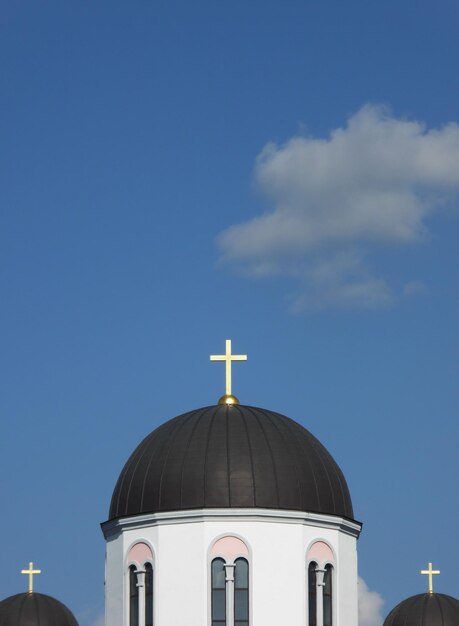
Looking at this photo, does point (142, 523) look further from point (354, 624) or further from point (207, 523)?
point (354, 624)

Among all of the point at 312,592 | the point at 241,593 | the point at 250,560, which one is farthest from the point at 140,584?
the point at 312,592

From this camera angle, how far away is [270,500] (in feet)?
158

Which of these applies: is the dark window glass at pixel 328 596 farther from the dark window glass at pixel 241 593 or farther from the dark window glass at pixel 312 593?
the dark window glass at pixel 241 593

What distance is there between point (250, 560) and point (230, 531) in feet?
2.65

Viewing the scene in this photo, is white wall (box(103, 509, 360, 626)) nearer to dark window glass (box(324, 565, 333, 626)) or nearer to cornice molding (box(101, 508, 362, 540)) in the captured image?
cornice molding (box(101, 508, 362, 540))

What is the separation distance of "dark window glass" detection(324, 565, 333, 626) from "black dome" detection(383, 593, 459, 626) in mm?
14770

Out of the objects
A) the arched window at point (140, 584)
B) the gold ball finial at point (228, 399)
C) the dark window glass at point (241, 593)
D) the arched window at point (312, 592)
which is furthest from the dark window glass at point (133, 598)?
the gold ball finial at point (228, 399)

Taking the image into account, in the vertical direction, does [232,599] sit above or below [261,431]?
below

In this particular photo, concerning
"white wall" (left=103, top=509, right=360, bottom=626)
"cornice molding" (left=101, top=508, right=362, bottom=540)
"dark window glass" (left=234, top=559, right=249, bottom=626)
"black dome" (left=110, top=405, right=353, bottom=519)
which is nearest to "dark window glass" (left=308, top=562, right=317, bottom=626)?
"white wall" (left=103, top=509, right=360, bottom=626)

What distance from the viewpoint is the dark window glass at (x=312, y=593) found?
48000mm

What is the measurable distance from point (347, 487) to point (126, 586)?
5.86 metres

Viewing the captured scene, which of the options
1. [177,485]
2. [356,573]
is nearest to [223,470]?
[177,485]

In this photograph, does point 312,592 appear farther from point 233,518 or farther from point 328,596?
point 233,518

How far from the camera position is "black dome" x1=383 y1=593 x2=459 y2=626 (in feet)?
206
